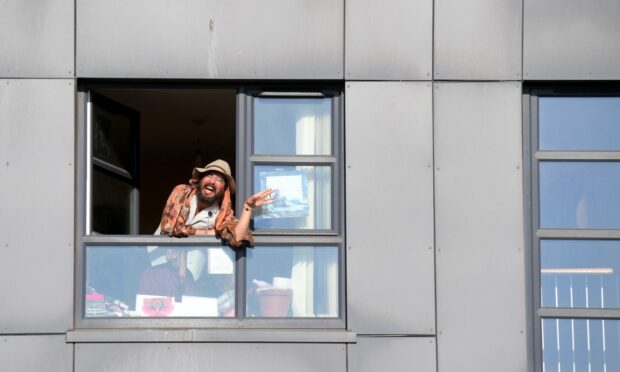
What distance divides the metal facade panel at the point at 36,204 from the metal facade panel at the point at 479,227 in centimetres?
290

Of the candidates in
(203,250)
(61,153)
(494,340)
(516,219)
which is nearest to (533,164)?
(516,219)

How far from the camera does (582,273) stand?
1360 centimetres

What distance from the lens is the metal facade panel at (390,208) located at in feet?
43.7

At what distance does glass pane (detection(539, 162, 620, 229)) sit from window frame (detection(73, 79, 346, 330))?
1637 mm

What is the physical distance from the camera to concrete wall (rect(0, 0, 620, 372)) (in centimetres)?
1328

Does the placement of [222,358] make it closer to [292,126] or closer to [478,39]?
[292,126]

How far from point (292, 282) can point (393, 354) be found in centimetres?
99

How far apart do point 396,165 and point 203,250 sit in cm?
166

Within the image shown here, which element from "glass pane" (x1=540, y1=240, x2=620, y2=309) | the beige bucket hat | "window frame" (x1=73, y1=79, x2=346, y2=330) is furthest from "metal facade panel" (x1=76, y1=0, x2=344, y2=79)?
"glass pane" (x1=540, y1=240, x2=620, y2=309)

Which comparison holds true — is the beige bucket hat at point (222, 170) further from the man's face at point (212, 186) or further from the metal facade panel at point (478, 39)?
the metal facade panel at point (478, 39)

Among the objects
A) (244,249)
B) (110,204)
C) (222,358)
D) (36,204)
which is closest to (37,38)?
(36,204)

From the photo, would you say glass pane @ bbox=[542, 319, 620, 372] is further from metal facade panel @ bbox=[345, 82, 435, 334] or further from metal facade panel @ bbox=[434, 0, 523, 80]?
metal facade panel @ bbox=[434, 0, 523, 80]

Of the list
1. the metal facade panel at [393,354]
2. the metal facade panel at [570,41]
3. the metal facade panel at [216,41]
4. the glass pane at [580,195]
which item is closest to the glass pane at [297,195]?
the metal facade panel at [216,41]

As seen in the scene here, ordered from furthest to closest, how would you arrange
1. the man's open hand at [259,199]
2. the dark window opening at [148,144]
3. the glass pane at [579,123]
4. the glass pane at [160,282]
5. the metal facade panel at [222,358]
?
the dark window opening at [148,144]
the glass pane at [579,123]
the glass pane at [160,282]
the man's open hand at [259,199]
the metal facade panel at [222,358]
